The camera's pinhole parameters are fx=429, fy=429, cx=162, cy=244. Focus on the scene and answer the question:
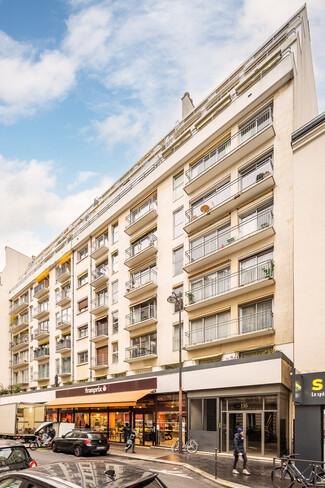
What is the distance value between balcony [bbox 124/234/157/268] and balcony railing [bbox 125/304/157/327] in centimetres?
345

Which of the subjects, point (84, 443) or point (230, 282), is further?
point (230, 282)

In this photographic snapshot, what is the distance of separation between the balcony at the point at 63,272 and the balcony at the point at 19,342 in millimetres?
11500

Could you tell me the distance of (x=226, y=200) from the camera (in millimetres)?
23672

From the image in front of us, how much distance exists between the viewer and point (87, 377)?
1407 inches

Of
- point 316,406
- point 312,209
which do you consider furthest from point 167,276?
point 316,406

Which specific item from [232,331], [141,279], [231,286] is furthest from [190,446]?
[141,279]

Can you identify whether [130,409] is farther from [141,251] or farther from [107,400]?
[141,251]

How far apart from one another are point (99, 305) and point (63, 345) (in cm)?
737

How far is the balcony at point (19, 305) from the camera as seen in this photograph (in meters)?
52.5

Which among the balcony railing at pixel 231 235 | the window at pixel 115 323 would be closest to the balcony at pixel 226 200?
the balcony railing at pixel 231 235

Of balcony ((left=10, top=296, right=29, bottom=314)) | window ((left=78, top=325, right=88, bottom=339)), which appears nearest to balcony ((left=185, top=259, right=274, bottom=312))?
window ((left=78, top=325, right=88, bottom=339))

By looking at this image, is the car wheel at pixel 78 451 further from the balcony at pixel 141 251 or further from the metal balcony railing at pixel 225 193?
the metal balcony railing at pixel 225 193

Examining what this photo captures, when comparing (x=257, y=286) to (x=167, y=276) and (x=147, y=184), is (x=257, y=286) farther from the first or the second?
(x=147, y=184)

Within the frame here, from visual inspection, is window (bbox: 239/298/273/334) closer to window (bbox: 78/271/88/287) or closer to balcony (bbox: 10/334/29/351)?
window (bbox: 78/271/88/287)
